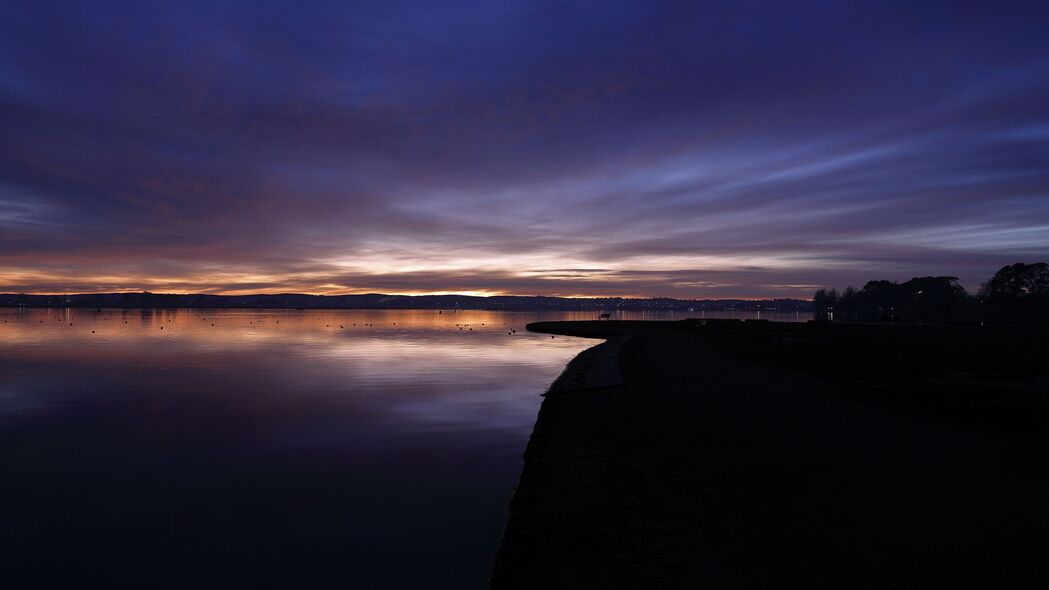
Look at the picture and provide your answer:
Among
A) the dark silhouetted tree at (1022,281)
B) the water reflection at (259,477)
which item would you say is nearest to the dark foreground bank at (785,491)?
the water reflection at (259,477)

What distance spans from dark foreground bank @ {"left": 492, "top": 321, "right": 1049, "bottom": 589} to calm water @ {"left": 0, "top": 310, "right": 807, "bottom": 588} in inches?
69.8

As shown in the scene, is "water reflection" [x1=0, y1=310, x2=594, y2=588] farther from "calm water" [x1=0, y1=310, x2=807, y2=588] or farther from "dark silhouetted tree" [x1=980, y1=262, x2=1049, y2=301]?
"dark silhouetted tree" [x1=980, y1=262, x2=1049, y2=301]

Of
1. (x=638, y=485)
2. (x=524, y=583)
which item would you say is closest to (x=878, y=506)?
(x=638, y=485)

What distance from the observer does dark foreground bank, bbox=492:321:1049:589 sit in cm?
800

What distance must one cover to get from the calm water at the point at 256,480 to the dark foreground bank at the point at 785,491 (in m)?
1.77

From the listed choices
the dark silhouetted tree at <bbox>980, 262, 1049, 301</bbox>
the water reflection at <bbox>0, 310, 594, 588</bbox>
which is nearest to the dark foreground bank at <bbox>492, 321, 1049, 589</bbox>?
the water reflection at <bbox>0, 310, 594, 588</bbox>

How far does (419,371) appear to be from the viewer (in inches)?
1506

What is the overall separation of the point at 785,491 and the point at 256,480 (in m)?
12.4

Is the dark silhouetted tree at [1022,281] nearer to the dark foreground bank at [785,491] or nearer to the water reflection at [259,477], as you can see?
the dark foreground bank at [785,491]

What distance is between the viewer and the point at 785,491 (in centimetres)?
1109

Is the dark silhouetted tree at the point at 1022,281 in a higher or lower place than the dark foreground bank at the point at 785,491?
higher

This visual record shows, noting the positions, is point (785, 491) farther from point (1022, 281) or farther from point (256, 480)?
point (1022, 281)

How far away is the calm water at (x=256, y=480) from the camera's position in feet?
32.3

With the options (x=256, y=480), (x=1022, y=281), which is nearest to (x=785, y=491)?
(x=256, y=480)
